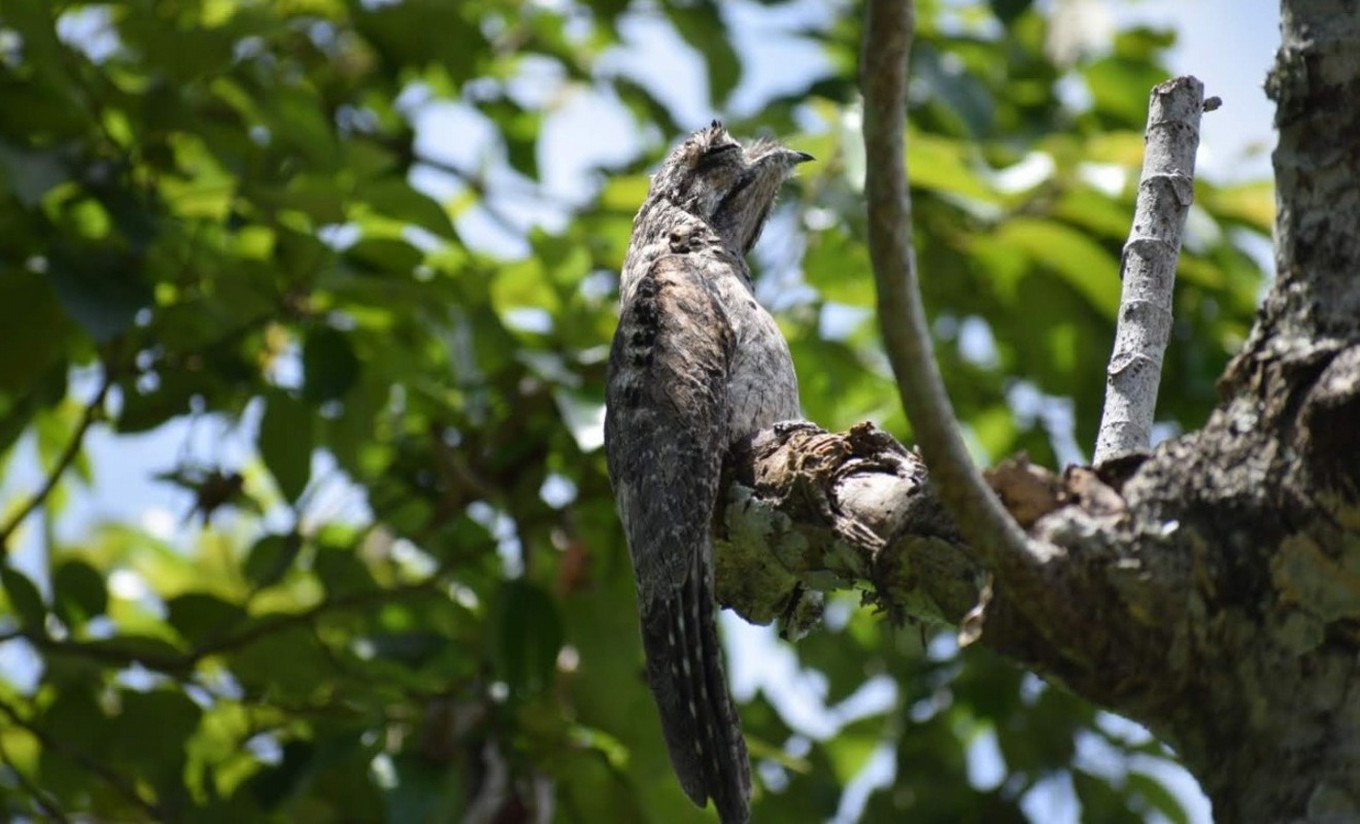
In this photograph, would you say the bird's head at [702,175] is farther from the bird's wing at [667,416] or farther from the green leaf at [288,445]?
the green leaf at [288,445]

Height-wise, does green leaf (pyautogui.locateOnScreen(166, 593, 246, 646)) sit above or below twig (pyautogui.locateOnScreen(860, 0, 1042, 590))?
below

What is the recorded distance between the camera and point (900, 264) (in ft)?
5.30

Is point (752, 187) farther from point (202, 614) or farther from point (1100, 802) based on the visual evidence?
point (1100, 802)

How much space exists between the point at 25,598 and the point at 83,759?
473mm

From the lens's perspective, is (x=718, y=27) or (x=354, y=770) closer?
(x=354, y=770)

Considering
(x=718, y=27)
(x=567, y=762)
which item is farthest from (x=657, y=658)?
(x=718, y=27)

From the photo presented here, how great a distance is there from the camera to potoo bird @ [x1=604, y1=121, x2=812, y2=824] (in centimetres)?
310

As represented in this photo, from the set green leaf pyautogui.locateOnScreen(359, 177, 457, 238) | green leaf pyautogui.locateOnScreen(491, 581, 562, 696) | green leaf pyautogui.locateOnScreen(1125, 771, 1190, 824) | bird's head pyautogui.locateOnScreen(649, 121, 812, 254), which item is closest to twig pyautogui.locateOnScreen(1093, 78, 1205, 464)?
bird's head pyautogui.locateOnScreen(649, 121, 812, 254)

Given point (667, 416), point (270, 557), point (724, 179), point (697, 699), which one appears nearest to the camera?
point (697, 699)

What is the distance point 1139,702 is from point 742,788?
1.36 metres

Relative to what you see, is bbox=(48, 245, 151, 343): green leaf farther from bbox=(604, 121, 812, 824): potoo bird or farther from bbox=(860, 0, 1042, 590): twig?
bbox=(860, 0, 1042, 590): twig

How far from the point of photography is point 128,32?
166 inches

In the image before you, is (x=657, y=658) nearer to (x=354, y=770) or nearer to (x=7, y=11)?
(x=354, y=770)

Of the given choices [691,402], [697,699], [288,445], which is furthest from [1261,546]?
[288,445]
